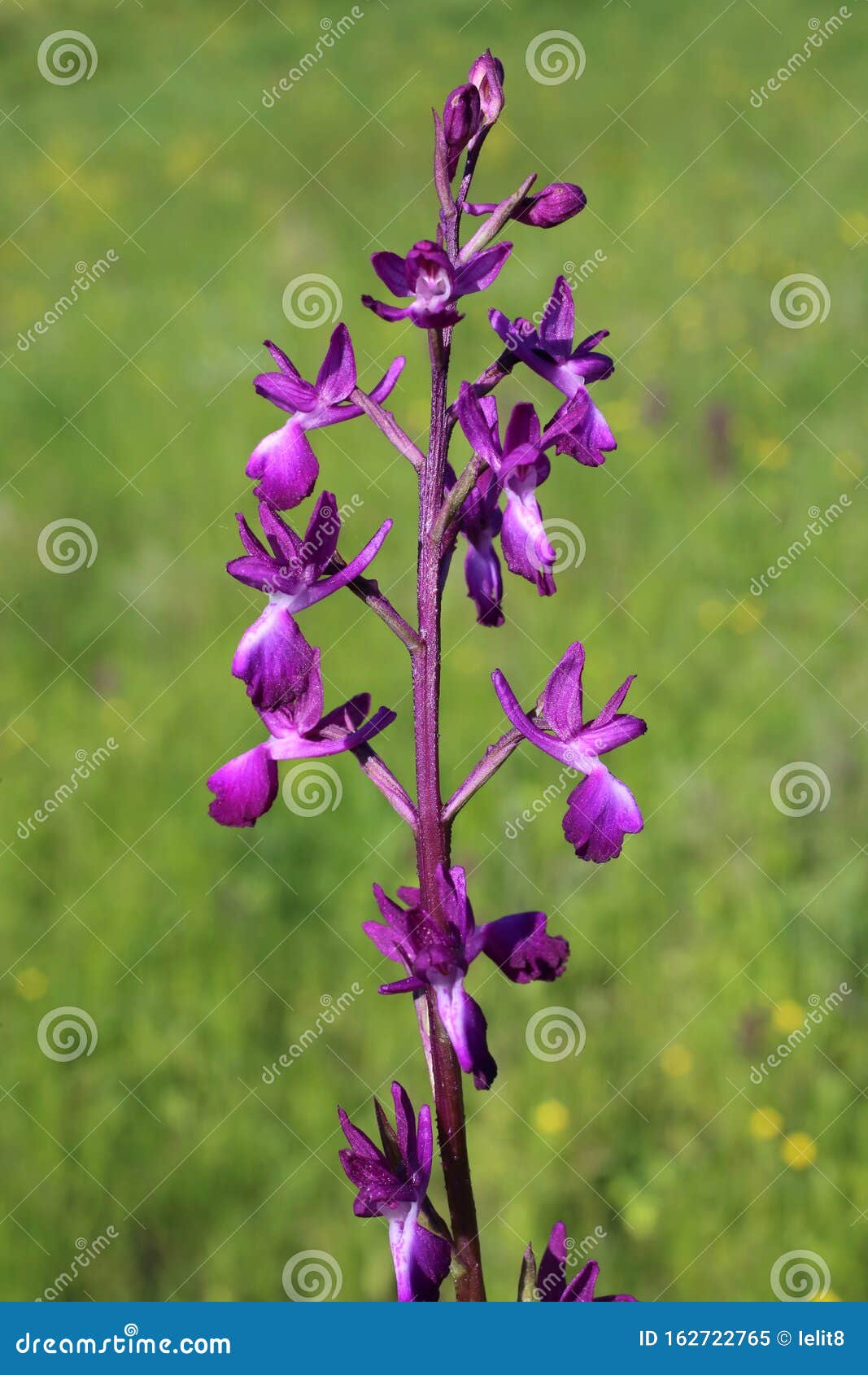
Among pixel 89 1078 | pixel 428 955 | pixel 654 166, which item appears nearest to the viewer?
pixel 428 955

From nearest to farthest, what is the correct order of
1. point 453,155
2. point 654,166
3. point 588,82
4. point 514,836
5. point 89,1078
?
1. point 453,155
2. point 89,1078
3. point 514,836
4. point 654,166
5. point 588,82

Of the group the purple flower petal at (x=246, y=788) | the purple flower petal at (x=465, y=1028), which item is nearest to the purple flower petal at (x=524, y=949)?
the purple flower petal at (x=465, y=1028)

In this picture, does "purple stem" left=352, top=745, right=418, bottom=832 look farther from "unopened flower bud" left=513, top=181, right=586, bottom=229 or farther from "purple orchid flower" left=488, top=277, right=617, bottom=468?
"unopened flower bud" left=513, top=181, right=586, bottom=229

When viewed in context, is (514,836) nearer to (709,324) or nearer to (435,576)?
(435,576)

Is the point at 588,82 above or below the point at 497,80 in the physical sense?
above

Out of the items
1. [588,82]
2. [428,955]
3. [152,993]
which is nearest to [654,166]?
[588,82]

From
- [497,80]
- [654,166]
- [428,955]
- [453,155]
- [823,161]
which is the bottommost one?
[428,955]

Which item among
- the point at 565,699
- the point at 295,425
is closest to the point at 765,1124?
the point at 565,699

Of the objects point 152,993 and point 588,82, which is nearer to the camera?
point 152,993
